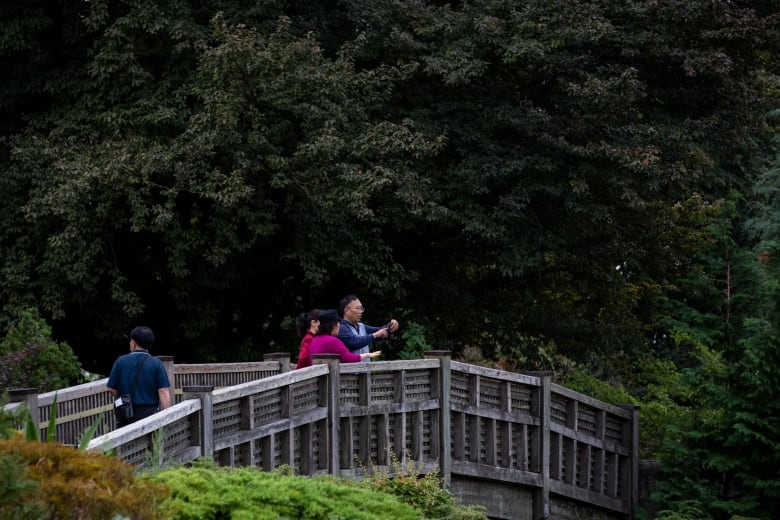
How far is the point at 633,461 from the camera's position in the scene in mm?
18750

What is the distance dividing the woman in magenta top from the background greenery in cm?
445

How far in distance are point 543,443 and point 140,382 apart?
7.10 m

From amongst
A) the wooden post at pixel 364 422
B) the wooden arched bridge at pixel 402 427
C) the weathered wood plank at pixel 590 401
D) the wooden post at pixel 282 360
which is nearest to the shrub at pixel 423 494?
the wooden arched bridge at pixel 402 427

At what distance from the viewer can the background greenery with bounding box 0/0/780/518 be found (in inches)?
731

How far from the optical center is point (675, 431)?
18.1 metres

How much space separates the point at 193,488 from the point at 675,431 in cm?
→ 1203

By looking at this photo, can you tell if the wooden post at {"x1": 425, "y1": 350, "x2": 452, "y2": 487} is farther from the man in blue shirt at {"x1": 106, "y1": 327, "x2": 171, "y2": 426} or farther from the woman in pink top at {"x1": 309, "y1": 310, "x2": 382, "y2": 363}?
the man in blue shirt at {"x1": 106, "y1": 327, "x2": 171, "y2": 426}

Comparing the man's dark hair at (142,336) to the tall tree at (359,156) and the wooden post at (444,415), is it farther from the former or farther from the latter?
the tall tree at (359,156)

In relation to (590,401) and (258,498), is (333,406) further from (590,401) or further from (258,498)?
(590,401)

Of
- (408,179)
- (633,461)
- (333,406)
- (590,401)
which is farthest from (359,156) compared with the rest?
(333,406)

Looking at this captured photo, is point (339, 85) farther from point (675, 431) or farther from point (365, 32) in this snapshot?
point (675, 431)

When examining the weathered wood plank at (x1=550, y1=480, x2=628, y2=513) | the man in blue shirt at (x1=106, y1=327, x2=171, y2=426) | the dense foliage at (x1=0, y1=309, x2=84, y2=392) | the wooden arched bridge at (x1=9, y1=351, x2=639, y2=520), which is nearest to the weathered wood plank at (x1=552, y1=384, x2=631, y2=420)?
the wooden arched bridge at (x1=9, y1=351, x2=639, y2=520)

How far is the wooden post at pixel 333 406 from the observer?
12.4 metres

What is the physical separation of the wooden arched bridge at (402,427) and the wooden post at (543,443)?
0.06ft
